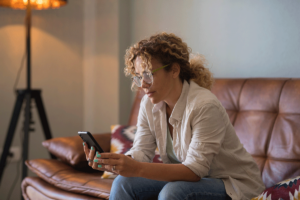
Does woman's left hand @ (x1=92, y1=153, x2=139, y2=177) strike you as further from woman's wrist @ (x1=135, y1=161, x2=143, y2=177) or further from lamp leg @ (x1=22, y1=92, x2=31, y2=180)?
lamp leg @ (x1=22, y1=92, x2=31, y2=180)

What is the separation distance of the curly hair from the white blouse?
0.05 meters

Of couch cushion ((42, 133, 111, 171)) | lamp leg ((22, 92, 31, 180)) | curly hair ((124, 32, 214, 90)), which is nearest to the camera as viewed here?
curly hair ((124, 32, 214, 90))

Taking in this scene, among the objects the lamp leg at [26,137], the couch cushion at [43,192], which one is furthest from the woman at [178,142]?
the lamp leg at [26,137]

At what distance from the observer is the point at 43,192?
1688mm

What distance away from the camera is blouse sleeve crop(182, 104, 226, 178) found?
1.16m

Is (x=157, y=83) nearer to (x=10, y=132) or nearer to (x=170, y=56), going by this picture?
(x=170, y=56)

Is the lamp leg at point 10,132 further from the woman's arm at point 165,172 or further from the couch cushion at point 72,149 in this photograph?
the woman's arm at point 165,172

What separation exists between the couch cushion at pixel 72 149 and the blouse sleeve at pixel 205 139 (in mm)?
771

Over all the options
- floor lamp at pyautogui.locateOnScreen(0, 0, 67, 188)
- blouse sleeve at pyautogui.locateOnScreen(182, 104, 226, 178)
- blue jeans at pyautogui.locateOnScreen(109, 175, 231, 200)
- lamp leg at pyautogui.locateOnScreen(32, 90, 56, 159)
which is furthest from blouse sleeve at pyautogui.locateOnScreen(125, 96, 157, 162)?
lamp leg at pyautogui.locateOnScreen(32, 90, 56, 159)

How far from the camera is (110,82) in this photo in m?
2.68

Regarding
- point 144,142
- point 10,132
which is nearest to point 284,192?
point 144,142

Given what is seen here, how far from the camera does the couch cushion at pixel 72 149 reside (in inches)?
69.5

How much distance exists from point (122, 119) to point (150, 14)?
86 centimetres

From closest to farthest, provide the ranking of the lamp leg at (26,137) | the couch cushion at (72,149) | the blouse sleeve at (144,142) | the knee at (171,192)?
the knee at (171,192)
the blouse sleeve at (144,142)
the couch cushion at (72,149)
the lamp leg at (26,137)
